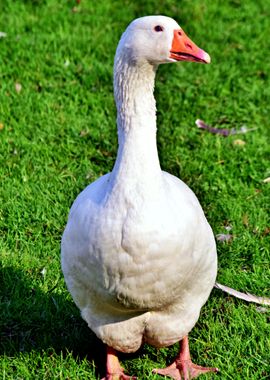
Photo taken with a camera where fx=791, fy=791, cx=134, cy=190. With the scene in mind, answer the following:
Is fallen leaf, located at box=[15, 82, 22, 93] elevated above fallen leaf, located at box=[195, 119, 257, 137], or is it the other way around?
fallen leaf, located at box=[15, 82, 22, 93]

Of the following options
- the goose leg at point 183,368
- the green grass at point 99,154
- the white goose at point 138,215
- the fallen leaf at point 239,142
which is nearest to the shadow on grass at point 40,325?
the green grass at point 99,154

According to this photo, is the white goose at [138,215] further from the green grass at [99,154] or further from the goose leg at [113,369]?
the green grass at [99,154]

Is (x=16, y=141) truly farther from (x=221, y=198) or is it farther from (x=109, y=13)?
(x=109, y=13)

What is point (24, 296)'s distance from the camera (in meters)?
4.77

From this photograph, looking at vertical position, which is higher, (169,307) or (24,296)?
(169,307)

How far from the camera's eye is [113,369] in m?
4.25

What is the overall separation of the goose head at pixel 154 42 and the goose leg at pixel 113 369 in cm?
165

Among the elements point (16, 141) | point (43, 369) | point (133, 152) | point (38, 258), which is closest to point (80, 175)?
point (16, 141)

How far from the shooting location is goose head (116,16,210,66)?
3.48 m

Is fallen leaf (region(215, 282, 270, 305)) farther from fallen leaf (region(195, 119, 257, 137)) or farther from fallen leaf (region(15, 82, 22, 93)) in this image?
fallen leaf (region(15, 82, 22, 93))

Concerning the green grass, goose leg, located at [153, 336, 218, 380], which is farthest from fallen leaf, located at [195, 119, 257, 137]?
goose leg, located at [153, 336, 218, 380]

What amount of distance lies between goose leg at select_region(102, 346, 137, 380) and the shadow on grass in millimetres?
110

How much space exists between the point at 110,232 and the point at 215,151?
9.58 ft

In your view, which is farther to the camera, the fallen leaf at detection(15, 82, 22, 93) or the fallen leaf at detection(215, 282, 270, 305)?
the fallen leaf at detection(15, 82, 22, 93)
